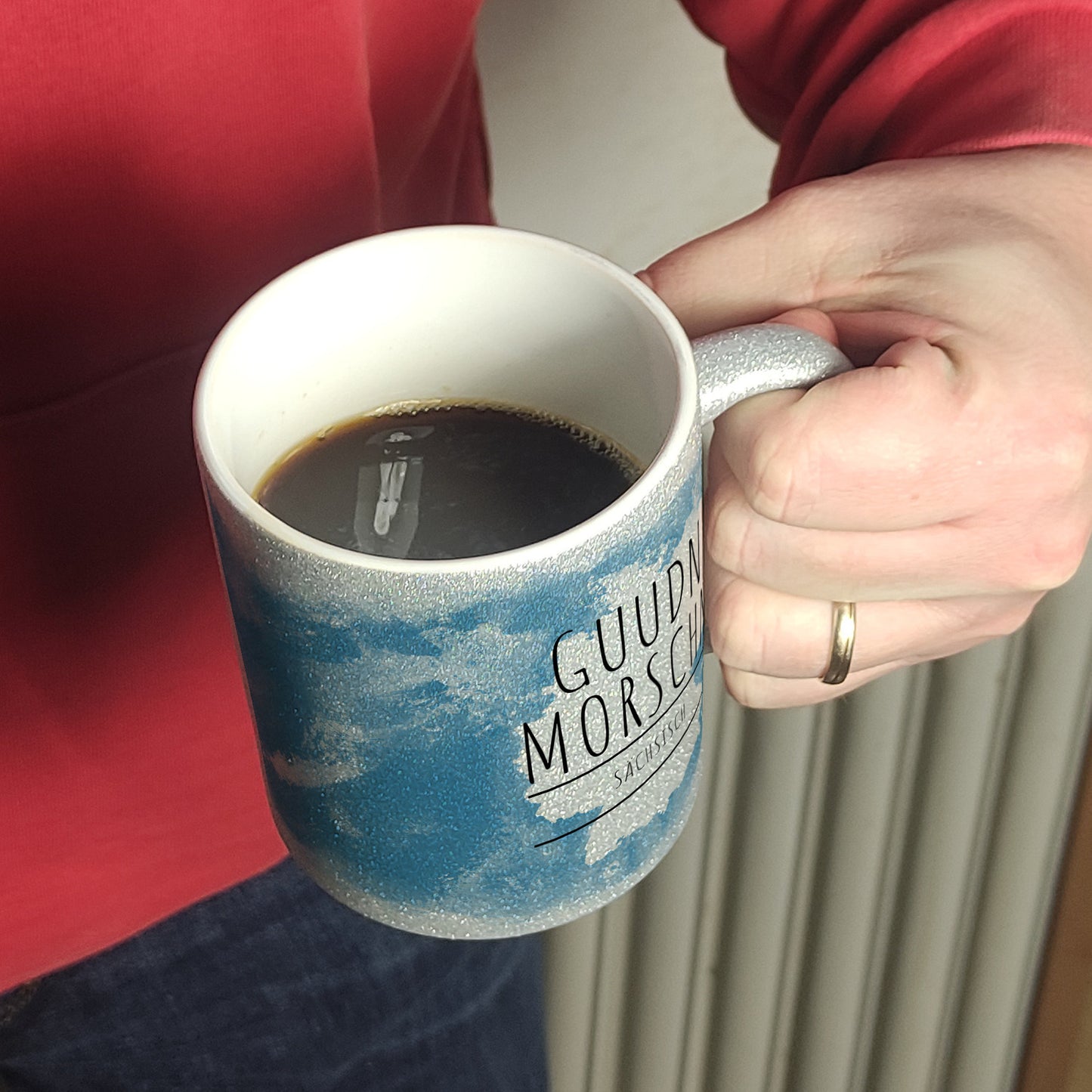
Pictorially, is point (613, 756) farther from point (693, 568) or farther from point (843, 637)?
point (843, 637)

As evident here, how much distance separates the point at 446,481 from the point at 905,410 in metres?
0.14

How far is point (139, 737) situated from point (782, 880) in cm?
56

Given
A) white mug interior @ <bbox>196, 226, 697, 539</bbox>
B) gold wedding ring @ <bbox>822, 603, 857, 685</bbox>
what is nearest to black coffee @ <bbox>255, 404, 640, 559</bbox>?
white mug interior @ <bbox>196, 226, 697, 539</bbox>

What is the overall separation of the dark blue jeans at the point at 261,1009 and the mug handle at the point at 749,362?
40cm

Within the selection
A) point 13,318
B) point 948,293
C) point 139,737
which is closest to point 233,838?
point 139,737

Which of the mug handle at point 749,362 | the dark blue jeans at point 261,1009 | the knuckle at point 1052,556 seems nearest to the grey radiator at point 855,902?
the dark blue jeans at point 261,1009

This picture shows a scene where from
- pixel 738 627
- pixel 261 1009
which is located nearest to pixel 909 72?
pixel 738 627

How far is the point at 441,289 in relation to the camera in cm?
41

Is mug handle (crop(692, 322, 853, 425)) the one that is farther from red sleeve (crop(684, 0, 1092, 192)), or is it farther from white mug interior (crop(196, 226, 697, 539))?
red sleeve (crop(684, 0, 1092, 192))

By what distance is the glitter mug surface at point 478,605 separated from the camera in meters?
0.33

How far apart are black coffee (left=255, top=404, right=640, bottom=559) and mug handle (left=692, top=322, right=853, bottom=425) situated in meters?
0.05

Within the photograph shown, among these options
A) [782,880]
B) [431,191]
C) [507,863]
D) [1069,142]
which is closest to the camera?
[507,863]

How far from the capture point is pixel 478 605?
1.04 ft

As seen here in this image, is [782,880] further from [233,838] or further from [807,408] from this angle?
[807,408]
